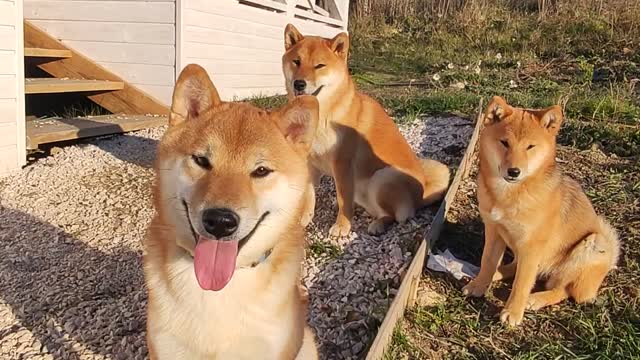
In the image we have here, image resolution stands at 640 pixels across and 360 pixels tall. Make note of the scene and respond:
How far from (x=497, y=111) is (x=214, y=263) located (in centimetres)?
186

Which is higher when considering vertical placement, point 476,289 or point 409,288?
point 409,288

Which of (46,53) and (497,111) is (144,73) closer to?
(46,53)

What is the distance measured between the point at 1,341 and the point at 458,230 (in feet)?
9.00

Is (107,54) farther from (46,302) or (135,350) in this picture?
(135,350)

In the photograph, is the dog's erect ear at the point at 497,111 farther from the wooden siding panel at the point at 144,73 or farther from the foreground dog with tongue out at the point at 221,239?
the wooden siding panel at the point at 144,73

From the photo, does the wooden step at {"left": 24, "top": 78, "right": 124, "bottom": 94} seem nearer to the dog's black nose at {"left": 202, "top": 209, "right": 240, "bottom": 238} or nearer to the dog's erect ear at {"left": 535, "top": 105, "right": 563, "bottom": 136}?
the dog's black nose at {"left": 202, "top": 209, "right": 240, "bottom": 238}

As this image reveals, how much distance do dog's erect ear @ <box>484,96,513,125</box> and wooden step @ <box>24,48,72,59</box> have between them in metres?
4.78

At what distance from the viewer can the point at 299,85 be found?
3848 millimetres

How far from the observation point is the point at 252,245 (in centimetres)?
177

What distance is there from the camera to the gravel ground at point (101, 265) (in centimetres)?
253

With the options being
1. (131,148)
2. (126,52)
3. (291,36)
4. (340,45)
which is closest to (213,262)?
(340,45)

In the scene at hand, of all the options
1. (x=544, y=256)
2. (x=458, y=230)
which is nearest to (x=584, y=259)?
(x=544, y=256)

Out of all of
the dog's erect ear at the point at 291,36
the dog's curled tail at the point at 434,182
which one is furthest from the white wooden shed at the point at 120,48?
the dog's curled tail at the point at 434,182

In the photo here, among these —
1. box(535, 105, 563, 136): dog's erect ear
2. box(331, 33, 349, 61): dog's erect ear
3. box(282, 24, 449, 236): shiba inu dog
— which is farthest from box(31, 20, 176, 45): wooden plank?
box(535, 105, 563, 136): dog's erect ear
